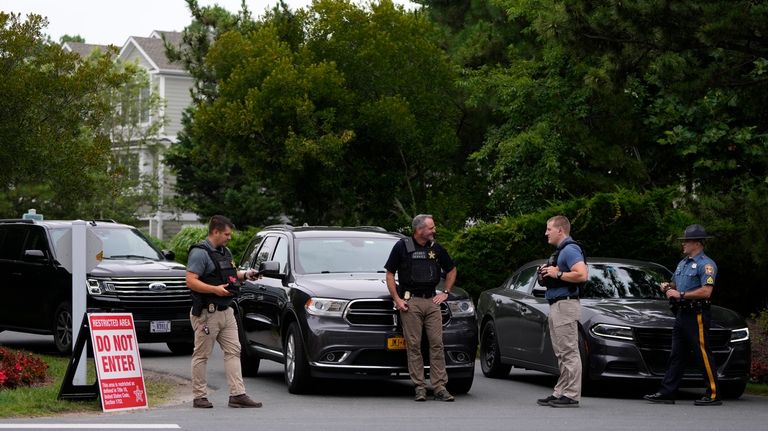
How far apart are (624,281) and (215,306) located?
17.3ft

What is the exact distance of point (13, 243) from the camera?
65.8 ft

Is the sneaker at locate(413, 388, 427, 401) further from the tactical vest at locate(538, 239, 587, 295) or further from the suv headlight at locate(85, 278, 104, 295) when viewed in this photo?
the suv headlight at locate(85, 278, 104, 295)

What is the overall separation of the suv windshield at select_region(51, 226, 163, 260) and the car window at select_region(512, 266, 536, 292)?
621 centimetres

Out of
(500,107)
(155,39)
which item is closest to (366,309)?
(500,107)

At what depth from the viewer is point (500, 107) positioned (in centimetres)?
3058

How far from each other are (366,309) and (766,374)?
5779 millimetres

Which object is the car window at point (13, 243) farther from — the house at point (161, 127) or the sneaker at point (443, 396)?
the house at point (161, 127)

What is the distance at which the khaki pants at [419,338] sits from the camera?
1328 centimetres

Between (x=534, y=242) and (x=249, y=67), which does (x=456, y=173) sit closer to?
(x=249, y=67)

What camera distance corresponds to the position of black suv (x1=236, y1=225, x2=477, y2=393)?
44.1 ft

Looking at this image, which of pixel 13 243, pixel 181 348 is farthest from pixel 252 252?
pixel 13 243

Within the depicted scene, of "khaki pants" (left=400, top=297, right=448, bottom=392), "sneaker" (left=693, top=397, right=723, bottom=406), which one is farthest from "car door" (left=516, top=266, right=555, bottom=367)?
"sneaker" (left=693, top=397, right=723, bottom=406)

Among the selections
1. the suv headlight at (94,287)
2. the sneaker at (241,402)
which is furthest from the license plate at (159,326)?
the sneaker at (241,402)

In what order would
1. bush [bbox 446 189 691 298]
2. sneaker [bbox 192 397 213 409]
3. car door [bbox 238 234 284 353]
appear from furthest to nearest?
bush [bbox 446 189 691 298]
car door [bbox 238 234 284 353]
sneaker [bbox 192 397 213 409]
